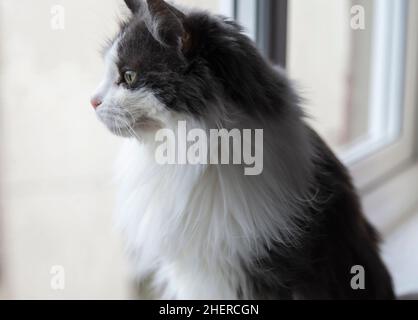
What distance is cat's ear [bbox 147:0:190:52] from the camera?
0.85 metres

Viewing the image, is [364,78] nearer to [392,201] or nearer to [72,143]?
[392,201]

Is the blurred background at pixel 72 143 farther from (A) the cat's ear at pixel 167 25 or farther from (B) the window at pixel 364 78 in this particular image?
(A) the cat's ear at pixel 167 25

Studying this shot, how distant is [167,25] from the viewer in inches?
34.1

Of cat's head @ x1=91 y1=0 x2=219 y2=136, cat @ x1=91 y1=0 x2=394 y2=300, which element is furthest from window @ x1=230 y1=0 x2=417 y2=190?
cat's head @ x1=91 y1=0 x2=219 y2=136

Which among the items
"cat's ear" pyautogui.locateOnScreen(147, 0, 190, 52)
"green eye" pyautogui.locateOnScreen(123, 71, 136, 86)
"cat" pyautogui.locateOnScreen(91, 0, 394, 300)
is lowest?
"cat" pyautogui.locateOnScreen(91, 0, 394, 300)

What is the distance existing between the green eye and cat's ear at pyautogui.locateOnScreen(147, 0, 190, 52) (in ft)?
0.21

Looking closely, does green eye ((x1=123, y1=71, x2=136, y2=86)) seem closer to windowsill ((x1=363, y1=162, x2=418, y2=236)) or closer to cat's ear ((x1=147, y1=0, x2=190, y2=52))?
cat's ear ((x1=147, y1=0, x2=190, y2=52))

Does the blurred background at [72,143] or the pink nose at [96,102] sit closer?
the pink nose at [96,102]

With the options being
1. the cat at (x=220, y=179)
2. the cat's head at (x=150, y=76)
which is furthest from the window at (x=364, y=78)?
the cat's head at (x=150, y=76)

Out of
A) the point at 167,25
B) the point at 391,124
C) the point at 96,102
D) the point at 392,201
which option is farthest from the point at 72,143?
the point at 391,124

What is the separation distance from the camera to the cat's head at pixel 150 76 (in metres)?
0.87

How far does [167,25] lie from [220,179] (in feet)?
0.80

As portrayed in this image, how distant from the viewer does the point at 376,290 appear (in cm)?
110

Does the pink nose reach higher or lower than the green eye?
lower
